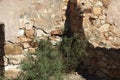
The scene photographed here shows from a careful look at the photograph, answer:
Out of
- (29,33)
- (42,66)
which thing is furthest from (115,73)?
(29,33)

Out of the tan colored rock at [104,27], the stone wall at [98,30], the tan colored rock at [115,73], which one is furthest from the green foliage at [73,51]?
the tan colored rock at [115,73]

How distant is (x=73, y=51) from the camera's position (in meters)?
6.75

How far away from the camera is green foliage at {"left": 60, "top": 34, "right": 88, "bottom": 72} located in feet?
21.8

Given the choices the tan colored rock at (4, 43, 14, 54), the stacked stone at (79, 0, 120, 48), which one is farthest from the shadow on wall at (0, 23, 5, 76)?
the stacked stone at (79, 0, 120, 48)

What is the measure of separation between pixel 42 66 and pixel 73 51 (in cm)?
89

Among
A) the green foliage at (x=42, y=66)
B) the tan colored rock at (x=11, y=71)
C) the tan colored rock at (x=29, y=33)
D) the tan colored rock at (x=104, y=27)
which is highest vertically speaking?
the tan colored rock at (x=104, y=27)

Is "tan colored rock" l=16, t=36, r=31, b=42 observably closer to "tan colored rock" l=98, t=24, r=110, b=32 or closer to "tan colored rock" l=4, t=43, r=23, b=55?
"tan colored rock" l=4, t=43, r=23, b=55

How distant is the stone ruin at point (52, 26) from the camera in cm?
666

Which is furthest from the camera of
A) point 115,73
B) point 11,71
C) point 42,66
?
point 11,71

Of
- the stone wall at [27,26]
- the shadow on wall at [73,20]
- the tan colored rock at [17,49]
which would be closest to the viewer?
the stone wall at [27,26]

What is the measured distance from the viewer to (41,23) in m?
6.97

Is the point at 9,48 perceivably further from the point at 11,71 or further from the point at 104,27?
the point at 104,27

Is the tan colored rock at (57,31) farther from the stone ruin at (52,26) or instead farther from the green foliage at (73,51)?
the green foliage at (73,51)

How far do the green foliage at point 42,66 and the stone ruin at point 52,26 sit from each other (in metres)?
0.47
